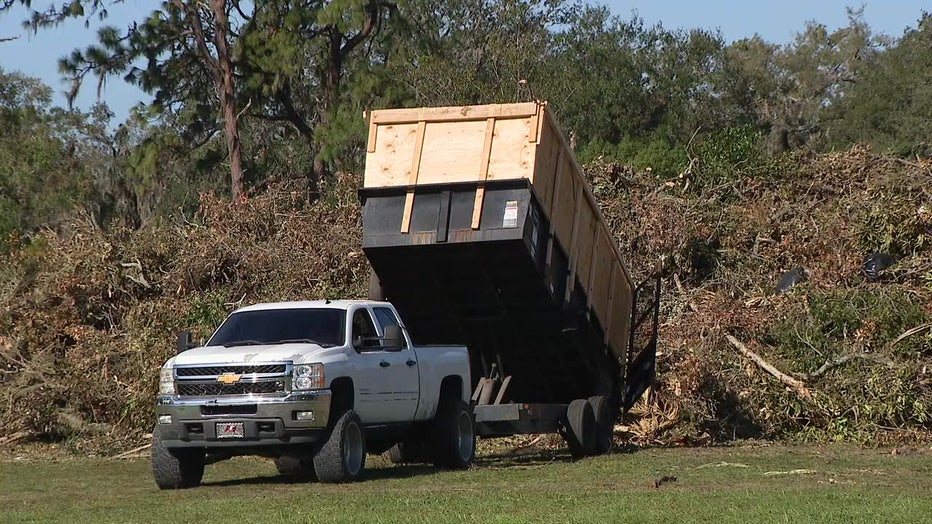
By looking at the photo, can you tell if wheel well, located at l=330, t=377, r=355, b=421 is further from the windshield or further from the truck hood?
the windshield

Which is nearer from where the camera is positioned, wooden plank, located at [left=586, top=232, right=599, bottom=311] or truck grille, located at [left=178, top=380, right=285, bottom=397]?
truck grille, located at [left=178, top=380, right=285, bottom=397]

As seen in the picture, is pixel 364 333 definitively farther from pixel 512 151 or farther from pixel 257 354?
pixel 512 151

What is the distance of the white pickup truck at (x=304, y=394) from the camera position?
1355cm

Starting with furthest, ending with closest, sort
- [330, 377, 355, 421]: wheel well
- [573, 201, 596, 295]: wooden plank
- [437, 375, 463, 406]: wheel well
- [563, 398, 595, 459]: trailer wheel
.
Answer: [563, 398, 595, 459]: trailer wheel
[573, 201, 596, 295]: wooden plank
[437, 375, 463, 406]: wheel well
[330, 377, 355, 421]: wheel well

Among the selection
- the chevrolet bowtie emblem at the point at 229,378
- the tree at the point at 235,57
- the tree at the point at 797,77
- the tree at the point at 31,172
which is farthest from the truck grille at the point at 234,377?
the tree at the point at 797,77

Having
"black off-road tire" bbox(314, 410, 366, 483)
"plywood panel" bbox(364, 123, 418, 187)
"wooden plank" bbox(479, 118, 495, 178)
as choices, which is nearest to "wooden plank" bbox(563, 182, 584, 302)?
"wooden plank" bbox(479, 118, 495, 178)

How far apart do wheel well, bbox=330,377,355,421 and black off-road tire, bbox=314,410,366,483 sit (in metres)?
0.10

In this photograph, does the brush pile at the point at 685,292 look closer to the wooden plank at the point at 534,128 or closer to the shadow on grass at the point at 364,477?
the shadow on grass at the point at 364,477

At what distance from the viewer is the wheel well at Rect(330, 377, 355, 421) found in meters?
13.9

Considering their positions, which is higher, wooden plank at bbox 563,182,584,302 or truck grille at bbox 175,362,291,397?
wooden plank at bbox 563,182,584,302

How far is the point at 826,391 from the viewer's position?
63.2 ft

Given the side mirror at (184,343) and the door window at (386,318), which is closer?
the side mirror at (184,343)

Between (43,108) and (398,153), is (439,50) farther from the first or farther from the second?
(398,153)

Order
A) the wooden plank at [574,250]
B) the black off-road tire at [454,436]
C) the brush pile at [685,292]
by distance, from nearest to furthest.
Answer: the black off-road tire at [454,436] → the wooden plank at [574,250] → the brush pile at [685,292]
